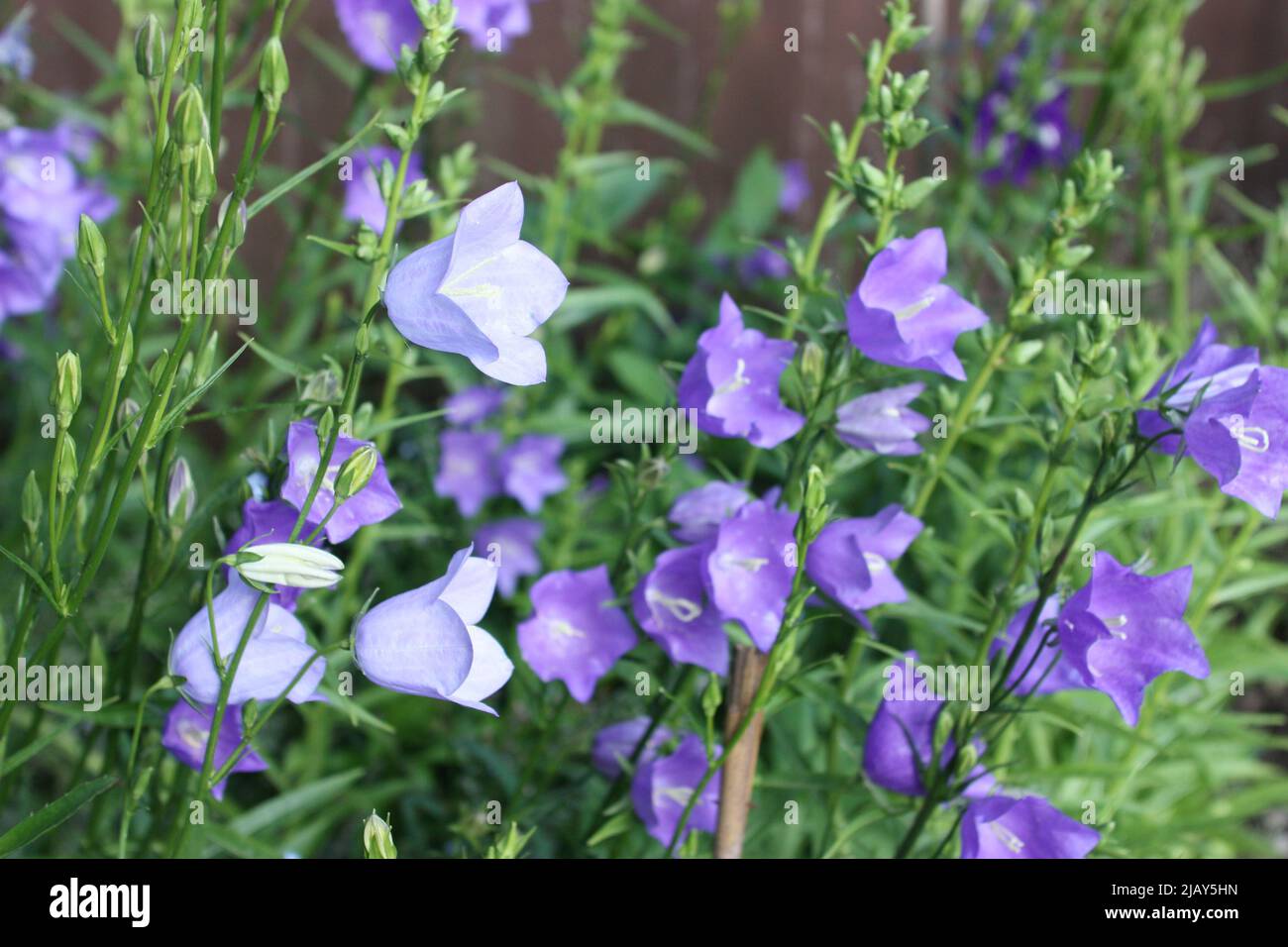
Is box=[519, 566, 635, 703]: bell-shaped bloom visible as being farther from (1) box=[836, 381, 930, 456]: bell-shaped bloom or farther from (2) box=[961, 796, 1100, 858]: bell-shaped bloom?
(2) box=[961, 796, 1100, 858]: bell-shaped bloom

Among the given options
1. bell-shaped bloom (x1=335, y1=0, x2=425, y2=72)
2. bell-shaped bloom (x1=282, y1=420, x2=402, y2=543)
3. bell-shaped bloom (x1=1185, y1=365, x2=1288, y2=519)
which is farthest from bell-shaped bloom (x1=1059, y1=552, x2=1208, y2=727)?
bell-shaped bloom (x1=335, y1=0, x2=425, y2=72)

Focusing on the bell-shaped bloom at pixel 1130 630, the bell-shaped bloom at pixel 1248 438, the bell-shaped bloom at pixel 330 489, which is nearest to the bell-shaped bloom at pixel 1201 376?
the bell-shaped bloom at pixel 1248 438

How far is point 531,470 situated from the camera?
259 cm

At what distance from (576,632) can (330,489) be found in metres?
0.47

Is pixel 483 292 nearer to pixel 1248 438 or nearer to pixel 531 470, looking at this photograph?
pixel 1248 438

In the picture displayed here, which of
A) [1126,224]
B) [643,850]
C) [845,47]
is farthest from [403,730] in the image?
[845,47]

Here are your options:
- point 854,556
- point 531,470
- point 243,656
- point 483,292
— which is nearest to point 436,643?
point 243,656

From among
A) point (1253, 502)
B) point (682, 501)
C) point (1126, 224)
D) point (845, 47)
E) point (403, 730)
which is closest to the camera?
point (1253, 502)

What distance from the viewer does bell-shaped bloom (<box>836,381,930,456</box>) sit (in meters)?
1.43

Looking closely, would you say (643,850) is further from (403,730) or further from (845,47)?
(845,47)

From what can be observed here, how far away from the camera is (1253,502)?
129cm

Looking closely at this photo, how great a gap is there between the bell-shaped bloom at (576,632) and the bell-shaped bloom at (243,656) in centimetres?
47

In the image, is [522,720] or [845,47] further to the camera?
→ [845,47]

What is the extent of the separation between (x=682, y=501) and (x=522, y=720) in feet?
4.12
